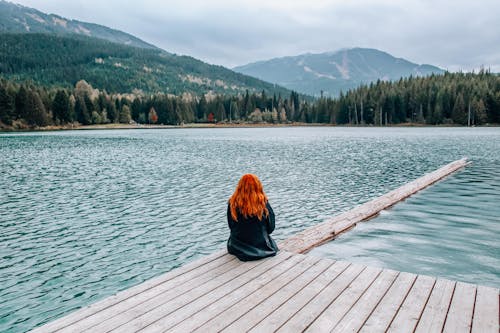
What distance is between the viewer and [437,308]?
6.38 meters

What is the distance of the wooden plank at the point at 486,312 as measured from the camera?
572 cm

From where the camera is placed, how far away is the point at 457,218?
1694cm

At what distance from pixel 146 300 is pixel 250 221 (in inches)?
113

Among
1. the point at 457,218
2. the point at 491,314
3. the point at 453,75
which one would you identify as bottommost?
the point at 457,218

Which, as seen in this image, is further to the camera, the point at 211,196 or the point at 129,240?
the point at 211,196

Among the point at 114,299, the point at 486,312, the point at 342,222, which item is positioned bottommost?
the point at 342,222

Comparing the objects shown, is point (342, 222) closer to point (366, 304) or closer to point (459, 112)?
point (366, 304)

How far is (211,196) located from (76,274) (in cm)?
1174

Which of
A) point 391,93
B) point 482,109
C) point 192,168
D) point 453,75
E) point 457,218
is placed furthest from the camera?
point 453,75

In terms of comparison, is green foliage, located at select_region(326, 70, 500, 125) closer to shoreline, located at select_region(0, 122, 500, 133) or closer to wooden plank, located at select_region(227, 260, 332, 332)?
shoreline, located at select_region(0, 122, 500, 133)

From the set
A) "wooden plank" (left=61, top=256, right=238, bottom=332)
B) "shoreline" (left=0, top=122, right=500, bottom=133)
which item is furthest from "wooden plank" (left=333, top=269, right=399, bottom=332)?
"shoreline" (left=0, top=122, right=500, bottom=133)

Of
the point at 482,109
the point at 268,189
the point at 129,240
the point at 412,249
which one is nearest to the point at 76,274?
the point at 129,240

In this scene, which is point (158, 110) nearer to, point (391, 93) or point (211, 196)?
point (391, 93)

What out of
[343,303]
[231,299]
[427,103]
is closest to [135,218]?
[231,299]
